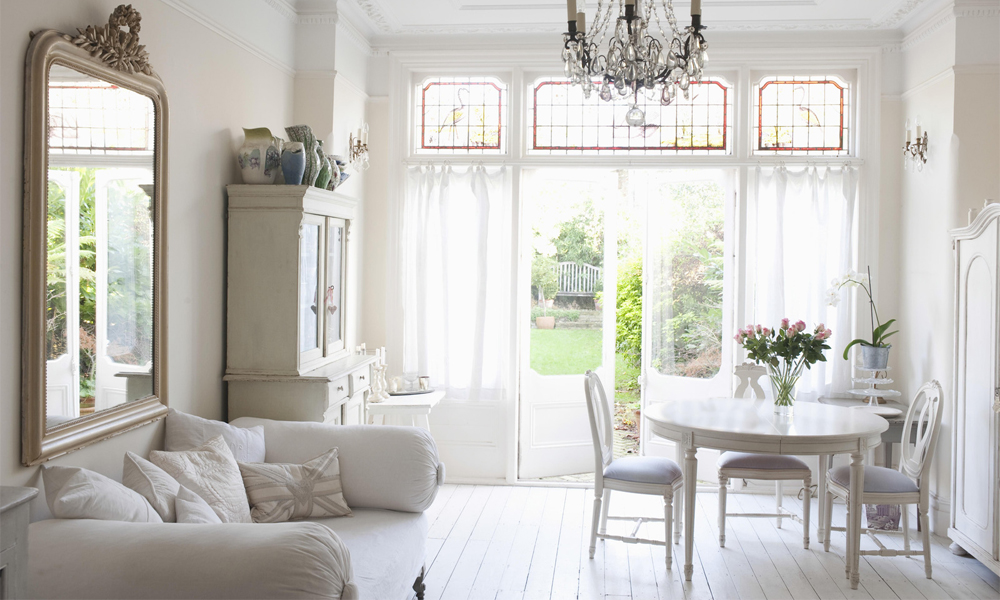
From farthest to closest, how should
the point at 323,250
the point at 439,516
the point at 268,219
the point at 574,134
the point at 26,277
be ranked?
1. the point at 574,134
2. the point at 439,516
3. the point at 323,250
4. the point at 268,219
5. the point at 26,277

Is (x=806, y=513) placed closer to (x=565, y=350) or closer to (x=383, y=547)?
(x=565, y=350)

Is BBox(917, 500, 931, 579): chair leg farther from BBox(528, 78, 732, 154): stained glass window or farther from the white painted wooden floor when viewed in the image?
BBox(528, 78, 732, 154): stained glass window

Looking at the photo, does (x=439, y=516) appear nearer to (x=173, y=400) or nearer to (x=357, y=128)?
(x=173, y=400)

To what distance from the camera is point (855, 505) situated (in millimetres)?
3645

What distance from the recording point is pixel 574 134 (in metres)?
5.36

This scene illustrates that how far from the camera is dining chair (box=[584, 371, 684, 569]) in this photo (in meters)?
3.83

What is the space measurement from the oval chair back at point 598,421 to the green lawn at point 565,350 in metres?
1.29

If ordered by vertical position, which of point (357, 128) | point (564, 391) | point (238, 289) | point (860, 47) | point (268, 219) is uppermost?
point (860, 47)

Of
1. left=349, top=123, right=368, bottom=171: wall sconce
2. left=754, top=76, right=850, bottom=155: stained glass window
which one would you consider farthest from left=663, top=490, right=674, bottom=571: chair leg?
left=349, top=123, right=368, bottom=171: wall sconce

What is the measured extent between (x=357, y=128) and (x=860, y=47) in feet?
11.1

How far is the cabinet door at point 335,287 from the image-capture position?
13.1ft

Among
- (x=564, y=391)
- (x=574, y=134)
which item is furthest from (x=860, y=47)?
(x=564, y=391)

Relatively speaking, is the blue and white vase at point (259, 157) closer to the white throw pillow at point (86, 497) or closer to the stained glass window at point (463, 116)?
the white throw pillow at point (86, 497)

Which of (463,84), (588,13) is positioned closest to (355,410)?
(463,84)
